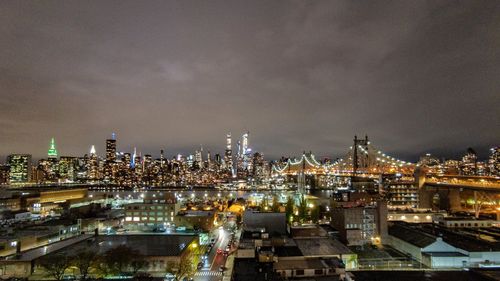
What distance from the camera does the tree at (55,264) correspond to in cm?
1126

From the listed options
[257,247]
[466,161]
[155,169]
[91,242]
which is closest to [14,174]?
[155,169]

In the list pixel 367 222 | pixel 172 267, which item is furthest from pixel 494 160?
pixel 172 267

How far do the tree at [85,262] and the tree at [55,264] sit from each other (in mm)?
248

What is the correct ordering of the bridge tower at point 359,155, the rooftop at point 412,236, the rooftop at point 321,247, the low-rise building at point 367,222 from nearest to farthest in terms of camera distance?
the rooftop at point 321,247, the rooftop at point 412,236, the low-rise building at point 367,222, the bridge tower at point 359,155

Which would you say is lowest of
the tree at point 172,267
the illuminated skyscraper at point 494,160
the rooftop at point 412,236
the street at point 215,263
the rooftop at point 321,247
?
the street at point 215,263

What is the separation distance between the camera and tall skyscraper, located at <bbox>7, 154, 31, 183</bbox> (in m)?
85.2

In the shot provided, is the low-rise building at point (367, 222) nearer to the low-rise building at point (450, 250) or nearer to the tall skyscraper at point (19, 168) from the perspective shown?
the low-rise building at point (450, 250)

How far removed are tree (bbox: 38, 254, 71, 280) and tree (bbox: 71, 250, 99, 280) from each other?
0.81 feet

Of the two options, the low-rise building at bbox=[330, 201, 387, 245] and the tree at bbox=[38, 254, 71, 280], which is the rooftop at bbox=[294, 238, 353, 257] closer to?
the low-rise building at bbox=[330, 201, 387, 245]

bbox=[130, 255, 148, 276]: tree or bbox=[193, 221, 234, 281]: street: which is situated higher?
bbox=[130, 255, 148, 276]: tree

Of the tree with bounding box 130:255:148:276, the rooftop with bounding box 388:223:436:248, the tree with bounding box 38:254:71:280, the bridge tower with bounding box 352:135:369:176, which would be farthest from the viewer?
the bridge tower with bounding box 352:135:369:176

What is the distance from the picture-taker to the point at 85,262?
37.6 feet

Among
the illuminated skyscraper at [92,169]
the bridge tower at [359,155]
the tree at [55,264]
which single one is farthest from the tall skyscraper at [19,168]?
the tree at [55,264]

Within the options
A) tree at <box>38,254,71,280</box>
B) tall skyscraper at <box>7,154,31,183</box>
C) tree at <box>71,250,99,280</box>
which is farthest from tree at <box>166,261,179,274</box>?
tall skyscraper at <box>7,154,31,183</box>
